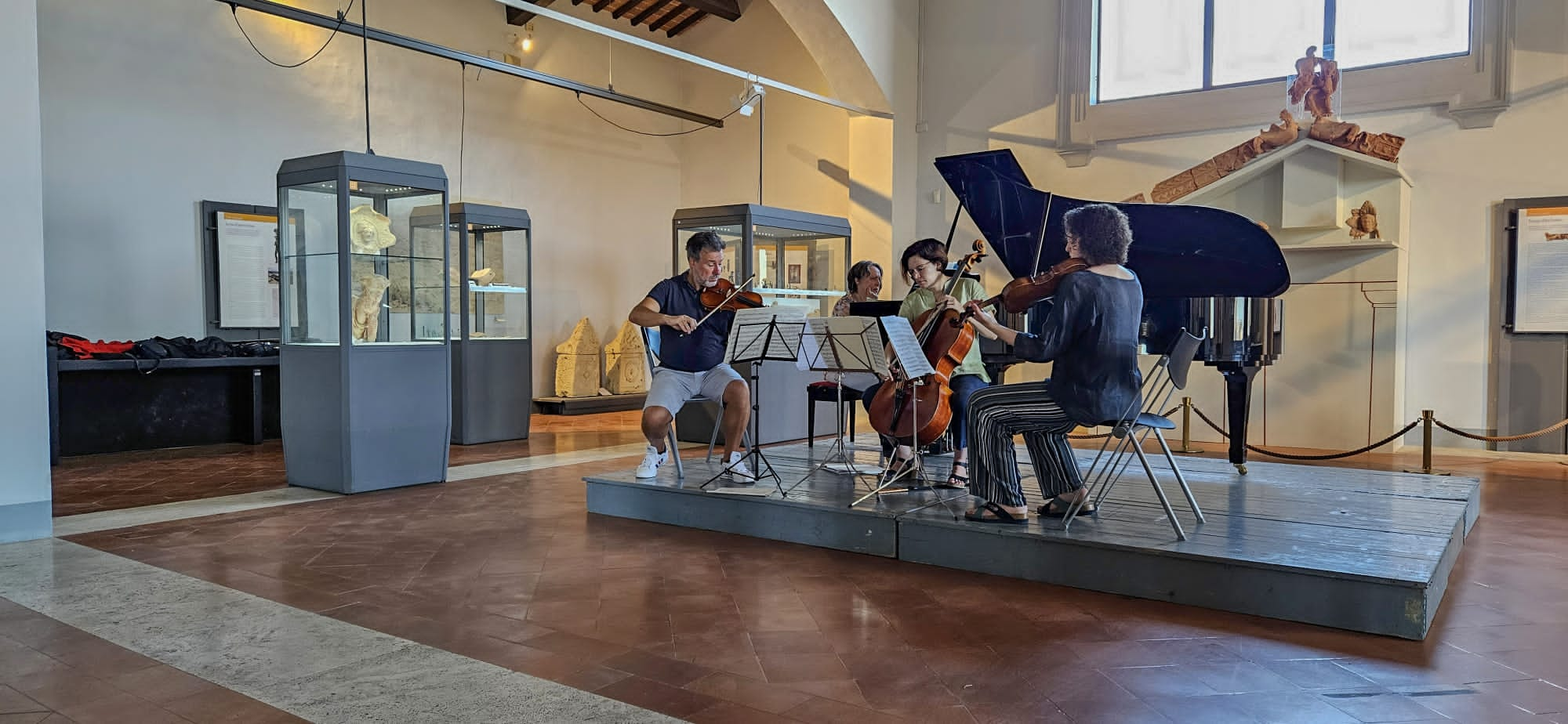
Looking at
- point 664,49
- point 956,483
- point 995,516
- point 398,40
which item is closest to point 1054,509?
point 995,516

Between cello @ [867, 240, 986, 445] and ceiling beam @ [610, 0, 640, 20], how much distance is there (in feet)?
29.8

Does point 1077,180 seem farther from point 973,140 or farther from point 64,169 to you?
point 64,169

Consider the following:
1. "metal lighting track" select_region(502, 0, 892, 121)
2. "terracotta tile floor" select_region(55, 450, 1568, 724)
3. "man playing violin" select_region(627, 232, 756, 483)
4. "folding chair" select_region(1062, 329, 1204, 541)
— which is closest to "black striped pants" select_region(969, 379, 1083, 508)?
"folding chair" select_region(1062, 329, 1204, 541)

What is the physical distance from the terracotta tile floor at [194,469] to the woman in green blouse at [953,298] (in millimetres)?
3807

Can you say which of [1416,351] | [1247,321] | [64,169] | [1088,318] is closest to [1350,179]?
[1416,351]

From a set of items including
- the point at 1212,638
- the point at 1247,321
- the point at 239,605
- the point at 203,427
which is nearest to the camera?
the point at 1212,638

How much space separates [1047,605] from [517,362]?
6093 mm

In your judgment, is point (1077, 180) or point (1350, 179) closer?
point (1350, 179)

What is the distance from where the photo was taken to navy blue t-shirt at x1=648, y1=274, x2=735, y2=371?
17.3ft

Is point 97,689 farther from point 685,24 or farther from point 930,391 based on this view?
point 685,24

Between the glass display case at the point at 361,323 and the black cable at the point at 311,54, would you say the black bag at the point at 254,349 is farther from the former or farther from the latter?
the black cable at the point at 311,54

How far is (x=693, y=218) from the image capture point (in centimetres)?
787

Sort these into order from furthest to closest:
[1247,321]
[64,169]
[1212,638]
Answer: [64,169]
[1247,321]
[1212,638]

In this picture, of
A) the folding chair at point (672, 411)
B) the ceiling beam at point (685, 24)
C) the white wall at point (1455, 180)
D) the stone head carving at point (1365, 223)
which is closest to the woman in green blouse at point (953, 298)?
the folding chair at point (672, 411)
